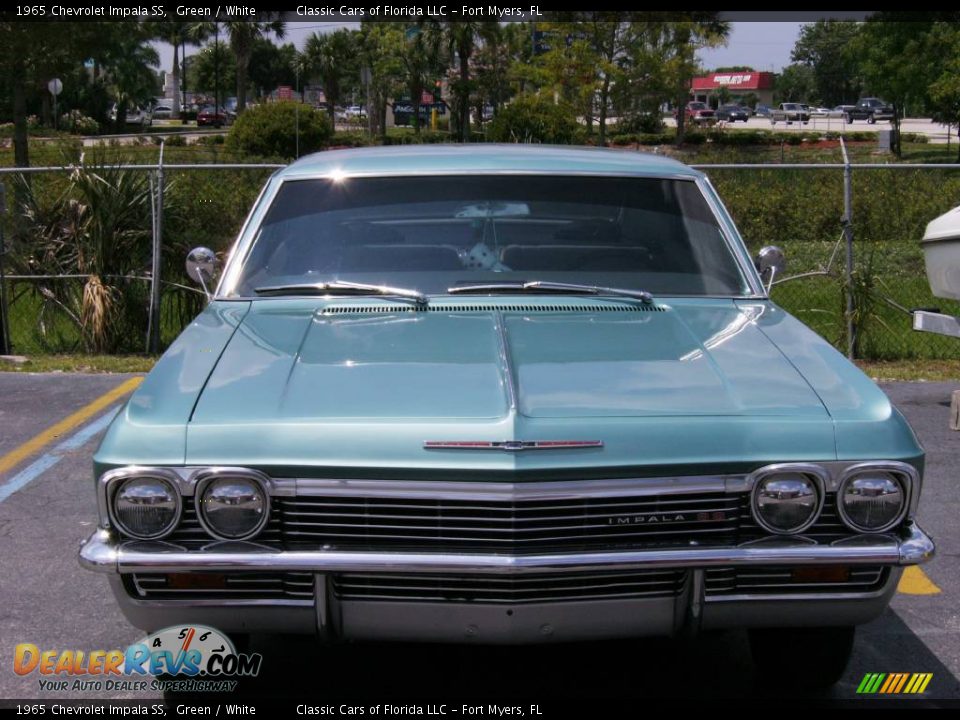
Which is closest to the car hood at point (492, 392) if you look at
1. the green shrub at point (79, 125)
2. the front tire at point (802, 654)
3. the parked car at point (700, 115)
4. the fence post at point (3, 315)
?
the front tire at point (802, 654)

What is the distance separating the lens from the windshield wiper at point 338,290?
13.3 ft

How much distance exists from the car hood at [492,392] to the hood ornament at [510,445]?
15mm

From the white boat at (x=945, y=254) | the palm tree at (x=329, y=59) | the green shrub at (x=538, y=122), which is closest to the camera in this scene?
the white boat at (x=945, y=254)

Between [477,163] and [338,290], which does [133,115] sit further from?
[338,290]

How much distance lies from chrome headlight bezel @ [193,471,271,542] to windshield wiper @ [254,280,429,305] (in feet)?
4.08

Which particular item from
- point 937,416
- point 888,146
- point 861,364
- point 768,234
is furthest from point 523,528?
point 888,146

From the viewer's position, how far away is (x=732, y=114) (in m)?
68.7

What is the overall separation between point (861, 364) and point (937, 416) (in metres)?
1.98

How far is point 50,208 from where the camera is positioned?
399 inches

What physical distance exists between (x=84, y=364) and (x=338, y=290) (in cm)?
585

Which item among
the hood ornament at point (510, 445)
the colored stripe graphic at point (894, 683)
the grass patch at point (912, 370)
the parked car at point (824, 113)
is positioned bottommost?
the grass patch at point (912, 370)

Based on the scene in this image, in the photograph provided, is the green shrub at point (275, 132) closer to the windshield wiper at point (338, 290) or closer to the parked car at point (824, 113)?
the windshield wiper at point (338, 290)

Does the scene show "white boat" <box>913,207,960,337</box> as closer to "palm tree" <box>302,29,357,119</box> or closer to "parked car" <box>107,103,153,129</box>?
"palm tree" <box>302,29,357,119</box>

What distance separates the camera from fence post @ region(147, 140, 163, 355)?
9562 mm
